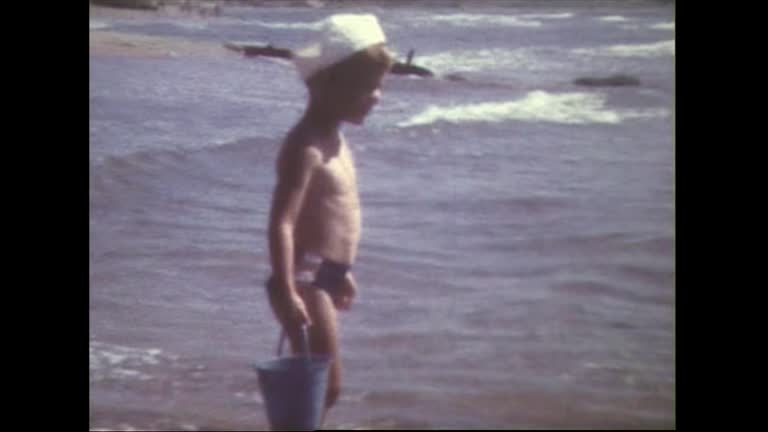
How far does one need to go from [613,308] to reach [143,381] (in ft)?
3.52

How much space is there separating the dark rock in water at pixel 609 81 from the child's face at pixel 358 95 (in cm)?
47

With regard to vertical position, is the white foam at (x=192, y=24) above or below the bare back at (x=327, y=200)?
above

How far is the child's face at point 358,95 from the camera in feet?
8.25

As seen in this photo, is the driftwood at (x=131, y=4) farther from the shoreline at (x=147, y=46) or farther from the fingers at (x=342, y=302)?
the fingers at (x=342, y=302)

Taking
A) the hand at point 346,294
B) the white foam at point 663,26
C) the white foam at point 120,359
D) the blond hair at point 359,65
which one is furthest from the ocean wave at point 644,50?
the white foam at point 120,359

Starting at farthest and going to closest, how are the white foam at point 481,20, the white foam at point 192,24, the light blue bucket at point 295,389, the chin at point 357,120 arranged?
the white foam at point 192,24 < the white foam at point 481,20 < the chin at point 357,120 < the light blue bucket at point 295,389

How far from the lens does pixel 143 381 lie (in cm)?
263

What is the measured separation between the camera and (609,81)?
2.63 meters

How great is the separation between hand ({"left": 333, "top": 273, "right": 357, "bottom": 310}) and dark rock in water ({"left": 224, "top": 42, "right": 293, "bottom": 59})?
0.52m

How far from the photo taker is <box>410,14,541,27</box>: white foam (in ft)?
8.78
